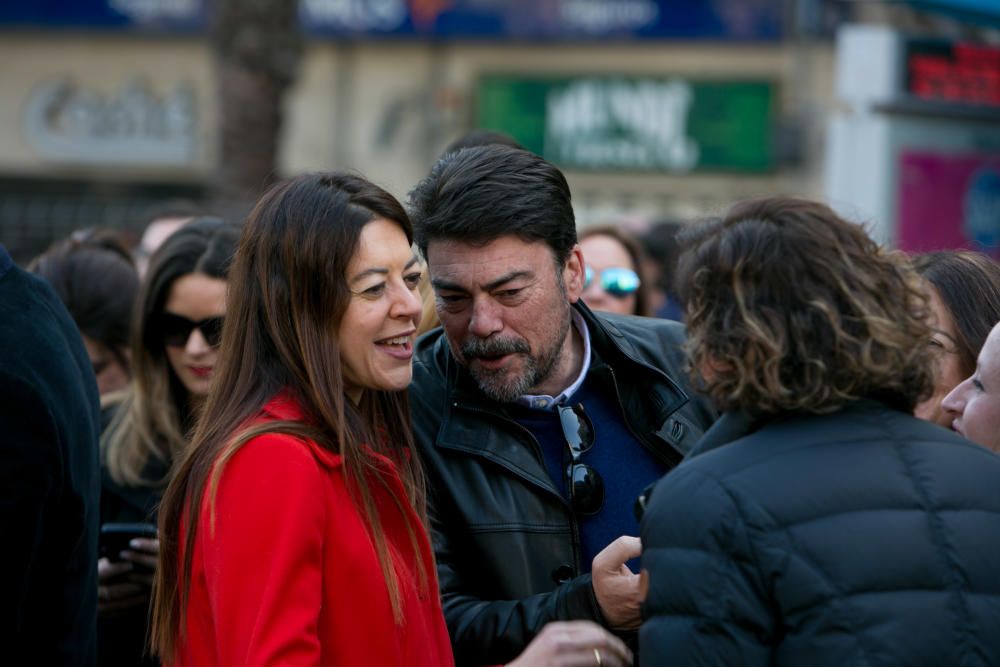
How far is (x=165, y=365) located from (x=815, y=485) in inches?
105

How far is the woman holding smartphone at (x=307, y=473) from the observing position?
2400 mm

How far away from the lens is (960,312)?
339 centimetres

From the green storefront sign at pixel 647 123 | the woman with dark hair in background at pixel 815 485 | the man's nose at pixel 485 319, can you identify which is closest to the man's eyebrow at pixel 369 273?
the man's nose at pixel 485 319

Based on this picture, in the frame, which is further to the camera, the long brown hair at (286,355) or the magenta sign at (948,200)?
the magenta sign at (948,200)

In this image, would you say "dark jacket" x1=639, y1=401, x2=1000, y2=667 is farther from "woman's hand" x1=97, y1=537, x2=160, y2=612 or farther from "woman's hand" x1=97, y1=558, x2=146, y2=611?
"woman's hand" x1=97, y1=558, x2=146, y2=611

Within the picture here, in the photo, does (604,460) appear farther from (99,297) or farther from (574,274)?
(99,297)

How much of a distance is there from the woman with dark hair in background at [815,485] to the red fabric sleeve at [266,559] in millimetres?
580

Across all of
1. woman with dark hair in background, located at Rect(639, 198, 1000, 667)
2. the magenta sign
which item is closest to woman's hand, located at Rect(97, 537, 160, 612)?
woman with dark hair in background, located at Rect(639, 198, 1000, 667)

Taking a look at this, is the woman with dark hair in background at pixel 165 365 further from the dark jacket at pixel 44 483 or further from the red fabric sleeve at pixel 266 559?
the red fabric sleeve at pixel 266 559

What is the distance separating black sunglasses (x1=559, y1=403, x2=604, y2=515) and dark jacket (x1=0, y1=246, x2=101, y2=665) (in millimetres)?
1066

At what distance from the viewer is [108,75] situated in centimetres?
1647

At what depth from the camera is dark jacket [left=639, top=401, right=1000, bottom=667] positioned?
2098mm

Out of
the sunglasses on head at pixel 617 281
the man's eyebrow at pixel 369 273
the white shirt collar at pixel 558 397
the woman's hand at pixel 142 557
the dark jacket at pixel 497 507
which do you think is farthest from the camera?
the sunglasses on head at pixel 617 281

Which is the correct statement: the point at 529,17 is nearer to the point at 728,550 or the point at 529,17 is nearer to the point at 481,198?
the point at 481,198
